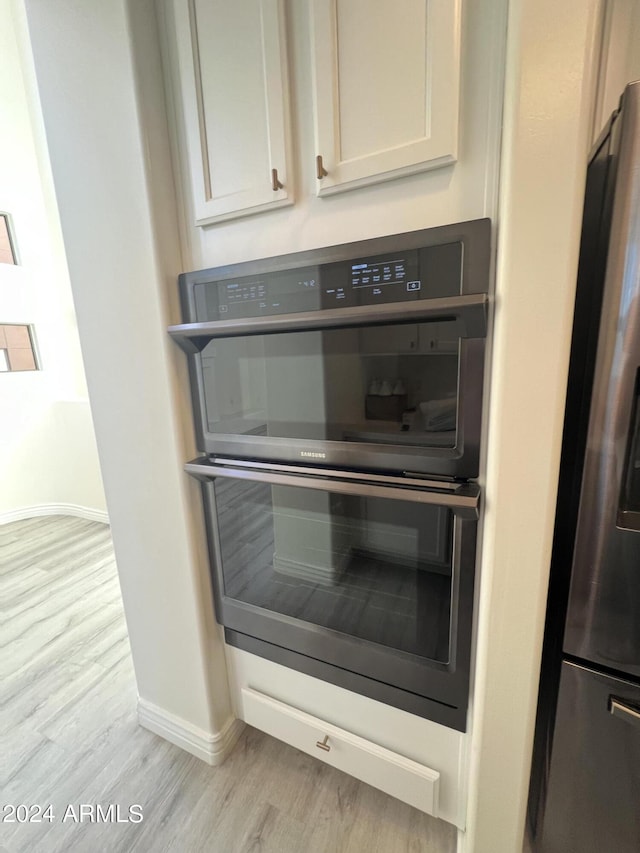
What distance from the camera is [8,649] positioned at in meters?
1.84

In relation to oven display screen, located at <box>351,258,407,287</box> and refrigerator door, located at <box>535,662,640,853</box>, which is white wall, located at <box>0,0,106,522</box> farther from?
refrigerator door, located at <box>535,662,640,853</box>

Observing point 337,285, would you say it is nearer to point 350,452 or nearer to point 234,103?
point 350,452

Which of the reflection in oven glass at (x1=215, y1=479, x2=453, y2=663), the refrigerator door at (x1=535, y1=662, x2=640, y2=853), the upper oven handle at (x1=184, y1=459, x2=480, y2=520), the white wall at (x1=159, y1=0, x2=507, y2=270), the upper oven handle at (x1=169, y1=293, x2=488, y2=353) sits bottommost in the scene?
the refrigerator door at (x1=535, y1=662, x2=640, y2=853)

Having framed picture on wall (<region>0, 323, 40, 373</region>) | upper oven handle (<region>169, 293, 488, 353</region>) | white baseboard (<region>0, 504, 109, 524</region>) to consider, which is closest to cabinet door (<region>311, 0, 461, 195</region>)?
upper oven handle (<region>169, 293, 488, 353</region>)

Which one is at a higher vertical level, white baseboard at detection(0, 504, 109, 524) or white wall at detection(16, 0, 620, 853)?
white wall at detection(16, 0, 620, 853)

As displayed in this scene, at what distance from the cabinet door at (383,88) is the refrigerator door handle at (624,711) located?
1.07m

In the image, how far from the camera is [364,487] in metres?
0.84

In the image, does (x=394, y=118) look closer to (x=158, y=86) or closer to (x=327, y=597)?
(x=158, y=86)

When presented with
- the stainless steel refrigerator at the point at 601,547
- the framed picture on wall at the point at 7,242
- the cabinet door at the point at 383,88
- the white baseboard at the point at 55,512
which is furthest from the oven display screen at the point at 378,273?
the framed picture on wall at the point at 7,242

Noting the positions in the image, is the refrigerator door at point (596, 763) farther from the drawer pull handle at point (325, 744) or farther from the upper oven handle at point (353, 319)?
the upper oven handle at point (353, 319)

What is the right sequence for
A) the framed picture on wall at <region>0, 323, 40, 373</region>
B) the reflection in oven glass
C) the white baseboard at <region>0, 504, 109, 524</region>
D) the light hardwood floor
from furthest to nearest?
the white baseboard at <region>0, 504, 109, 524</region> < the framed picture on wall at <region>0, 323, 40, 373</region> < the light hardwood floor < the reflection in oven glass

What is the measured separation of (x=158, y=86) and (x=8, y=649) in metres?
2.39

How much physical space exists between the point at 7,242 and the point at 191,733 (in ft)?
12.3

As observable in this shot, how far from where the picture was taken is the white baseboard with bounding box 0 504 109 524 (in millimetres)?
3228
